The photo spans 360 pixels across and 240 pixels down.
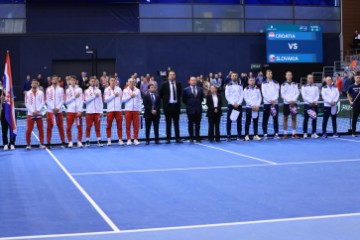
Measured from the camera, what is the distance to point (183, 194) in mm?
9680

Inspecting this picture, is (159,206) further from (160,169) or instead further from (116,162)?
(116,162)

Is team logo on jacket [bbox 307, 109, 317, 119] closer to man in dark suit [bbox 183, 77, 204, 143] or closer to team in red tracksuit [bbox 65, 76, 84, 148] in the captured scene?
man in dark suit [bbox 183, 77, 204, 143]

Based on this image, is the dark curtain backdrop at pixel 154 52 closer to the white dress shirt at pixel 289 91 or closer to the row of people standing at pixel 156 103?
the row of people standing at pixel 156 103

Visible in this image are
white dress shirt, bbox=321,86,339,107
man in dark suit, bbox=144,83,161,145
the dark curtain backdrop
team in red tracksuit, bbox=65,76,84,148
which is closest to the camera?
team in red tracksuit, bbox=65,76,84,148

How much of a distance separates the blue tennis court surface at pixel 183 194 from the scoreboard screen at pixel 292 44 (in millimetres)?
21008

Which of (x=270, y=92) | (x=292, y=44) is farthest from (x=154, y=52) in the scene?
(x=270, y=92)

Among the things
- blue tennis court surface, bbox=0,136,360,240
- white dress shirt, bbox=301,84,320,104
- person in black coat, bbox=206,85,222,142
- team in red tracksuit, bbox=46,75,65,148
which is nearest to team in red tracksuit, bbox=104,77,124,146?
team in red tracksuit, bbox=46,75,65,148

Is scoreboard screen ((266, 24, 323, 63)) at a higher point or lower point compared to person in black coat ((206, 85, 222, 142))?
higher

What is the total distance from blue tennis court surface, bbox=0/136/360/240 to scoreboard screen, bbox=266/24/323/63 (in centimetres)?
2101

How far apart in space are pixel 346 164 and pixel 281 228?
6.19m

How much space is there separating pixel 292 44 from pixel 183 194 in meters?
28.2

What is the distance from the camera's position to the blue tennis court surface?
7.27 meters

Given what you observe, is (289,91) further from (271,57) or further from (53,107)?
(271,57)

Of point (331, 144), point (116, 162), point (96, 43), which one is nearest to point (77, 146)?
point (116, 162)
